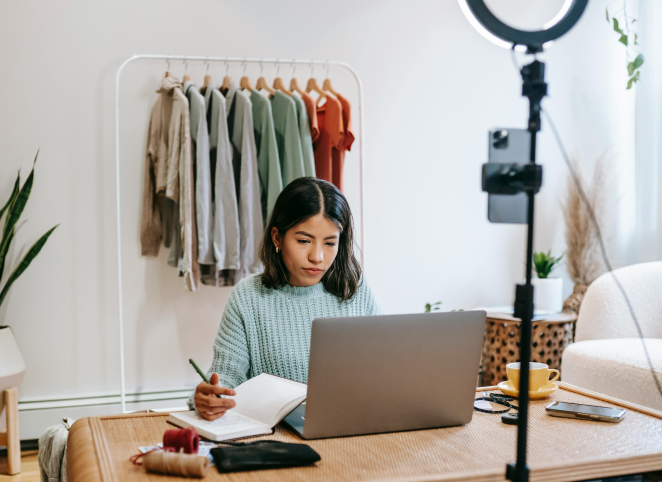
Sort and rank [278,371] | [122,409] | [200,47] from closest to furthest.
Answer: [278,371] → [122,409] → [200,47]

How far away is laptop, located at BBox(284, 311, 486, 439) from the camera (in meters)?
0.98

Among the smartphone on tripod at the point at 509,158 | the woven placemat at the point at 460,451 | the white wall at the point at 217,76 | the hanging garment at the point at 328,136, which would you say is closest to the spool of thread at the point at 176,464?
the woven placemat at the point at 460,451

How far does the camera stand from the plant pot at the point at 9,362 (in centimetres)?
226

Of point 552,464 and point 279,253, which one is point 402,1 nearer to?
point 279,253

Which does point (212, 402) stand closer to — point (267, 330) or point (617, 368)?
point (267, 330)

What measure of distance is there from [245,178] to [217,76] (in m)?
0.60

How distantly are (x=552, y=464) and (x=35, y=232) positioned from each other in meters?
2.40

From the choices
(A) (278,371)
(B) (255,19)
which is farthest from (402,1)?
(A) (278,371)

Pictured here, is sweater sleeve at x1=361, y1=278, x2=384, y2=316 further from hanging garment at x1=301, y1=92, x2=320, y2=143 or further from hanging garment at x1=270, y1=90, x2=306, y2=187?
hanging garment at x1=301, y1=92, x2=320, y2=143

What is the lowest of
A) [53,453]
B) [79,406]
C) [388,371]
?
[79,406]

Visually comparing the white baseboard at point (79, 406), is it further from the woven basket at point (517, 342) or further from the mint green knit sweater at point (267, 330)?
the woven basket at point (517, 342)

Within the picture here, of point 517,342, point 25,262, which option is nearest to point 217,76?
point 25,262

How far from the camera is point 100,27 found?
2.70 metres

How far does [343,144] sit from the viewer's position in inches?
105
